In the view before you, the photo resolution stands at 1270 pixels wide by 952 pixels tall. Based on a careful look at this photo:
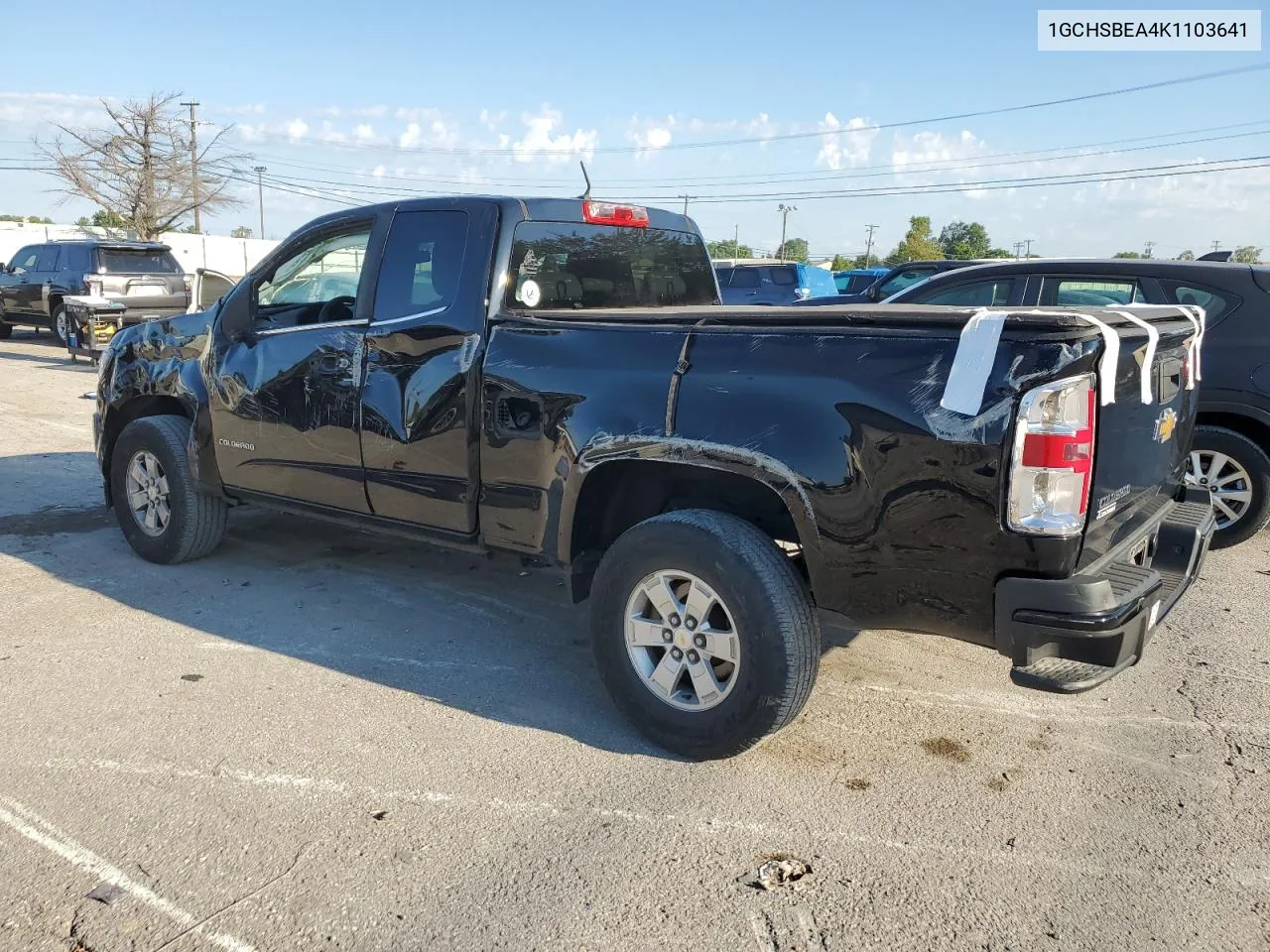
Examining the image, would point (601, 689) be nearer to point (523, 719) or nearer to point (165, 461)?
point (523, 719)

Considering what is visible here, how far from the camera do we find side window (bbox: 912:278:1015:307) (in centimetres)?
646

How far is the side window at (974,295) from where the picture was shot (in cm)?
646

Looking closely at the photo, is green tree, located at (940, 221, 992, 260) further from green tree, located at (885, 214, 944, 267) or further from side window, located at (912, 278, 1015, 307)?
side window, located at (912, 278, 1015, 307)

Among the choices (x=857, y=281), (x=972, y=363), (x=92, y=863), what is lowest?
(x=92, y=863)

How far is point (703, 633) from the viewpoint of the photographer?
3426 millimetres

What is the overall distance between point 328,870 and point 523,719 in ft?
3.59

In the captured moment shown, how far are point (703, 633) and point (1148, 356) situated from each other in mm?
1727

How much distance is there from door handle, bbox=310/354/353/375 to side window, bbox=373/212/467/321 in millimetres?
250

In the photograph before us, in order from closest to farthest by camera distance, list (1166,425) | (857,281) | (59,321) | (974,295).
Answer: (1166,425) < (974,295) < (59,321) < (857,281)

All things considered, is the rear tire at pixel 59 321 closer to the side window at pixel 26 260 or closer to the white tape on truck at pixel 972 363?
the side window at pixel 26 260

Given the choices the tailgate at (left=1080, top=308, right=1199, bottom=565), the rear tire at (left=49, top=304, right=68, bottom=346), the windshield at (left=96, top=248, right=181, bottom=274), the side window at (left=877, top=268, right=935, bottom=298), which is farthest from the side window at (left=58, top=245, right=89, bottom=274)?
the tailgate at (left=1080, top=308, right=1199, bottom=565)

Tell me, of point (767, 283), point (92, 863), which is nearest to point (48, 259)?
point (767, 283)

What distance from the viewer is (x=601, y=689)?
13.4ft

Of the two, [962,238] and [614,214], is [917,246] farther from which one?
[614,214]
